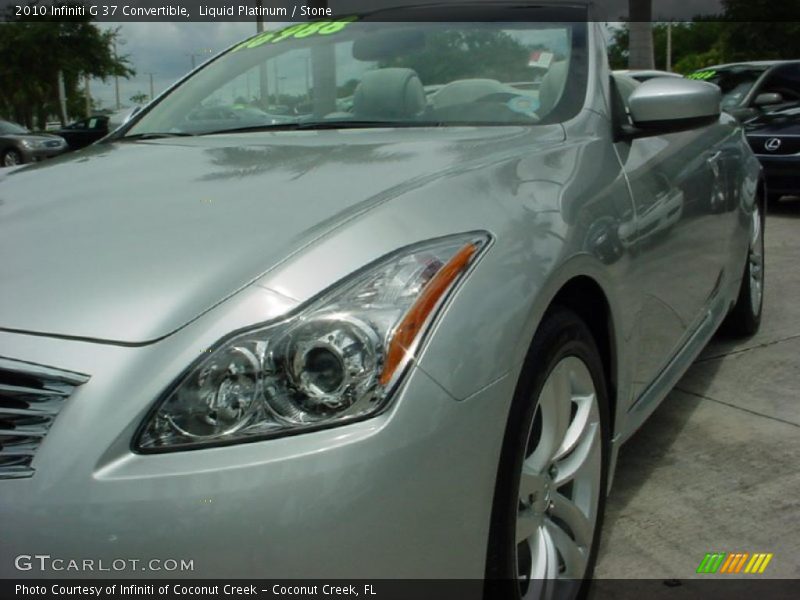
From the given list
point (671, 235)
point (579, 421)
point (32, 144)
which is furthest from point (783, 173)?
point (32, 144)

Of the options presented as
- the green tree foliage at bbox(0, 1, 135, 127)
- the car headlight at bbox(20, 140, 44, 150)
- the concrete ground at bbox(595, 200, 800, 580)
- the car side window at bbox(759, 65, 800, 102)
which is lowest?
the concrete ground at bbox(595, 200, 800, 580)

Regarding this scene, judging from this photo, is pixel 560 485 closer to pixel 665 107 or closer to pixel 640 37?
pixel 665 107

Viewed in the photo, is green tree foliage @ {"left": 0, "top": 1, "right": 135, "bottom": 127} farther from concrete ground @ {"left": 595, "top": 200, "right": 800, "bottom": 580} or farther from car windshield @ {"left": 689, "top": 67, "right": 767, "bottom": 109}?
concrete ground @ {"left": 595, "top": 200, "right": 800, "bottom": 580}

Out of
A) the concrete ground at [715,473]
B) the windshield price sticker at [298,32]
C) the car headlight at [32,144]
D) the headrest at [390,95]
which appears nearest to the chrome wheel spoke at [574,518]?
the concrete ground at [715,473]

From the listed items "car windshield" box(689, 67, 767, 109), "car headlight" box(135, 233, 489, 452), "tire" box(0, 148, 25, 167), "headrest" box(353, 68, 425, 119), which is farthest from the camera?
"tire" box(0, 148, 25, 167)

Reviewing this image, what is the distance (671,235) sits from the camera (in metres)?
2.84

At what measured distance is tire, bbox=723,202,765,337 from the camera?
4422mm

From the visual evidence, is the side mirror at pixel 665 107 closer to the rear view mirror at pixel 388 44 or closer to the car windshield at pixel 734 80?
the rear view mirror at pixel 388 44

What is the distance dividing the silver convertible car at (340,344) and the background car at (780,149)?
256 inches

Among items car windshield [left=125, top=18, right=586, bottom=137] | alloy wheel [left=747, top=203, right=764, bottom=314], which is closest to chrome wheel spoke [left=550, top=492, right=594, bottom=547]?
car windshield [left=125, top=18, right=586, bottom=137]

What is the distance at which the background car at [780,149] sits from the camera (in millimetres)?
8594

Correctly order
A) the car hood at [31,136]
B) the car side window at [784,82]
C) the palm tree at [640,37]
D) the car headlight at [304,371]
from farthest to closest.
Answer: the car hood at [31,136]
the palm tree at [640,37]
the car side window at [784,82]
the car headlight at [304,371]

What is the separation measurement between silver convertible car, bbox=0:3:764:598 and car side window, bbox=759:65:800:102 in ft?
26.4

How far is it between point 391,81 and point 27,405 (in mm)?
1767
